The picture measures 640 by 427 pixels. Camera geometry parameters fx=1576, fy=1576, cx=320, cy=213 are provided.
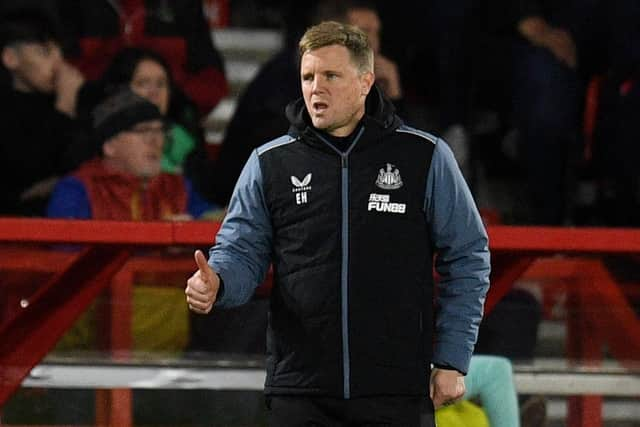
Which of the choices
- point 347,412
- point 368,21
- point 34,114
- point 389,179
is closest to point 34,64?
point 34,114

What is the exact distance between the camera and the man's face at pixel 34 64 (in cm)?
693

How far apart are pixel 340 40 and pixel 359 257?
53 cm

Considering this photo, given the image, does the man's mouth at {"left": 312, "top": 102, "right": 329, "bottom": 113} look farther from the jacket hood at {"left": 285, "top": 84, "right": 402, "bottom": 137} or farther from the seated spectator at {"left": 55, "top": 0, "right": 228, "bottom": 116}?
the seated spectator at {"left": 55, "top": 0, "right": 228, "bottom": 116}

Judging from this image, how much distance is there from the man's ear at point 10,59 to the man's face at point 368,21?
1485mm

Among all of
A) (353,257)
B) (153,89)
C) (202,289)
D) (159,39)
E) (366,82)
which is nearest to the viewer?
(202,289)

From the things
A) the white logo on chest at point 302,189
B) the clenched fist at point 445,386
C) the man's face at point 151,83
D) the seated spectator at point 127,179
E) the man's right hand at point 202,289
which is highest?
the man's face at point 151,83

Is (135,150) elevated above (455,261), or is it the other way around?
(135,150)

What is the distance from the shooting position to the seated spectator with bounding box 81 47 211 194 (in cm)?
667

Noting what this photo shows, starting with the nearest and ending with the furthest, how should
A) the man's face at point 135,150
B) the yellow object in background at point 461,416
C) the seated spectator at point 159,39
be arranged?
the yellow object in background at point 461,416, the man's face at point 135,150, the seated spectator at point 159,39

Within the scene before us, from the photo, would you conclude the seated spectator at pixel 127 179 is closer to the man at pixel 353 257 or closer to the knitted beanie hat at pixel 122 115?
the knitted beanie hat at pixel 122 115

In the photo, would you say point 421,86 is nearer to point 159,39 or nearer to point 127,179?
point 159,39

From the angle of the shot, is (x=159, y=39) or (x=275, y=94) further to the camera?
(x=159, y=39)

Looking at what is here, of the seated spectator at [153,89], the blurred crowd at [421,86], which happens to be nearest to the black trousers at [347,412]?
the blurred crowd at [421,86]

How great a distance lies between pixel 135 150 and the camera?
6074 mm
